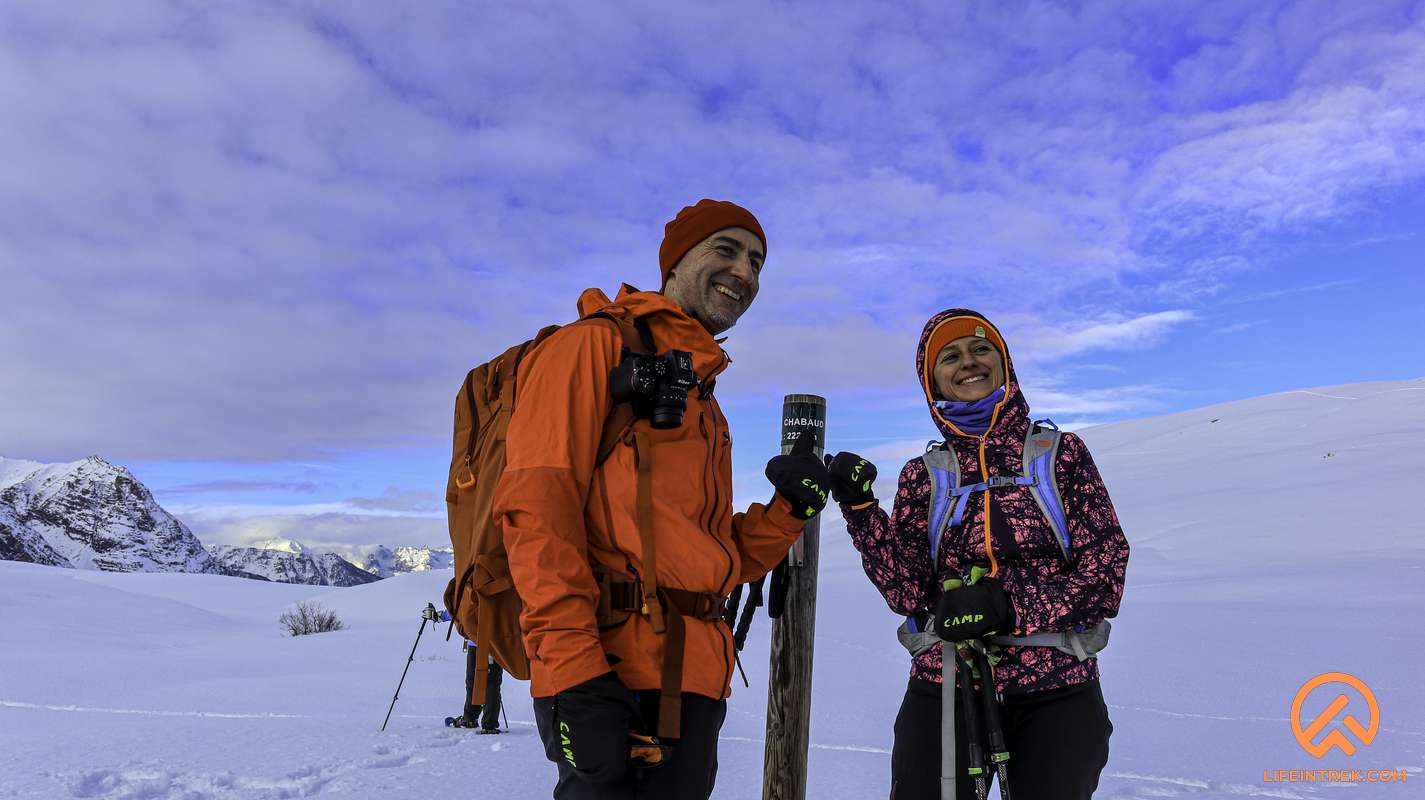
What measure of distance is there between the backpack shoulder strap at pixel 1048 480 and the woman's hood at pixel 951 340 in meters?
0.18

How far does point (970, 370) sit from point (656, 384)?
1.30m

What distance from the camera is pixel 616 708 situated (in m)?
1.99

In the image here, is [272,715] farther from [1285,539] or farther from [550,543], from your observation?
[1285,539]

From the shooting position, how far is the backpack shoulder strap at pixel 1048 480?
263 cm

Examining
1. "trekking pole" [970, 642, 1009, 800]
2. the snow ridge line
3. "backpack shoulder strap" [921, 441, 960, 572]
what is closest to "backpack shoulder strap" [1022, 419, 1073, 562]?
"backpack shoulder strap" [921, 441, 960, 572]

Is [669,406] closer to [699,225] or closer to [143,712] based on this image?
[699,225]

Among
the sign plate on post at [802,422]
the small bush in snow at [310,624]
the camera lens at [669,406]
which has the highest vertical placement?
the sign plate on post at [802,422]

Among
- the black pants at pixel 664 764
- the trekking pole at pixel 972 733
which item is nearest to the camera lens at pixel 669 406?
the black pants at pixel 664 764

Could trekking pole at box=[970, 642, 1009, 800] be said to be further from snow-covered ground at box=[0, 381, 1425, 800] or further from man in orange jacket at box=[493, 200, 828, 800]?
snow-covered ground at box=[0, 381, 1425, 800]

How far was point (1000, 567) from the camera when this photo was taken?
2674 millimetres

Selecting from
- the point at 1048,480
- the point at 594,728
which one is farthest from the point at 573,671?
the point at 1048,480

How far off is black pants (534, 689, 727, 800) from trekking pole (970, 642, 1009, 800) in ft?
2.97

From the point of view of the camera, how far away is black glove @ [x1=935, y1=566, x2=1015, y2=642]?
2490mm

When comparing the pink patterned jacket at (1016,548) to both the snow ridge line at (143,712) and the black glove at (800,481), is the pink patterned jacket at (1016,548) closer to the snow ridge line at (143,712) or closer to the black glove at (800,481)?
the black glove at (800,481)
